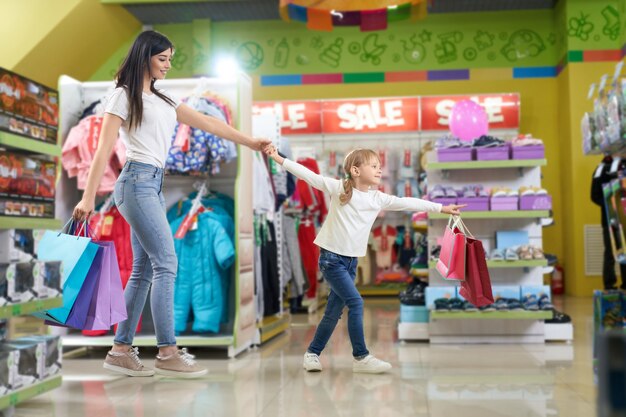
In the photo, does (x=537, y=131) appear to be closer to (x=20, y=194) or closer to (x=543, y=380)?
(x=543, y=380)

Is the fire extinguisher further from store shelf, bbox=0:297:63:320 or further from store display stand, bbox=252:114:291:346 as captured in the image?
store shelf, bbox=0:297:63:320

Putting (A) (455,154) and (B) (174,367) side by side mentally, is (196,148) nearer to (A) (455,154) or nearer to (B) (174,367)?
(B) (174,367)

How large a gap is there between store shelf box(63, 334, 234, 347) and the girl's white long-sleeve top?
1140 millimetres

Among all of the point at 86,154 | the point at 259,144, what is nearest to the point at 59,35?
the point at 86,154

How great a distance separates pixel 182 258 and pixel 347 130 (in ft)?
19.6

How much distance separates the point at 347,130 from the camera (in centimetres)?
1031

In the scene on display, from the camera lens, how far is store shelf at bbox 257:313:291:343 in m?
5.27

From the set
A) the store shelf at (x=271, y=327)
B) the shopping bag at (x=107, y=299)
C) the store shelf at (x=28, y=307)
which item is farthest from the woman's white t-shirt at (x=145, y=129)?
the store shelf at (x=271, y=327)

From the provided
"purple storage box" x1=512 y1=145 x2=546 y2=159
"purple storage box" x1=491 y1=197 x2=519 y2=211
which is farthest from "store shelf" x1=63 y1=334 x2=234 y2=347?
"purple storage box" x1=512 y1=145 x2=546 y2=159

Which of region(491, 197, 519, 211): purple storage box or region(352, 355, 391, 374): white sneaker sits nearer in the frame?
region(352, 355, 391, 374): white sneaker

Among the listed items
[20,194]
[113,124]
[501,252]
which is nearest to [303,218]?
[501,252]

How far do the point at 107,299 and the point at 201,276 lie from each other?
1641 mm

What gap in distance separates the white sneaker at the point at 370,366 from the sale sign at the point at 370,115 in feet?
21.9

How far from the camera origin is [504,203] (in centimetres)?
511
